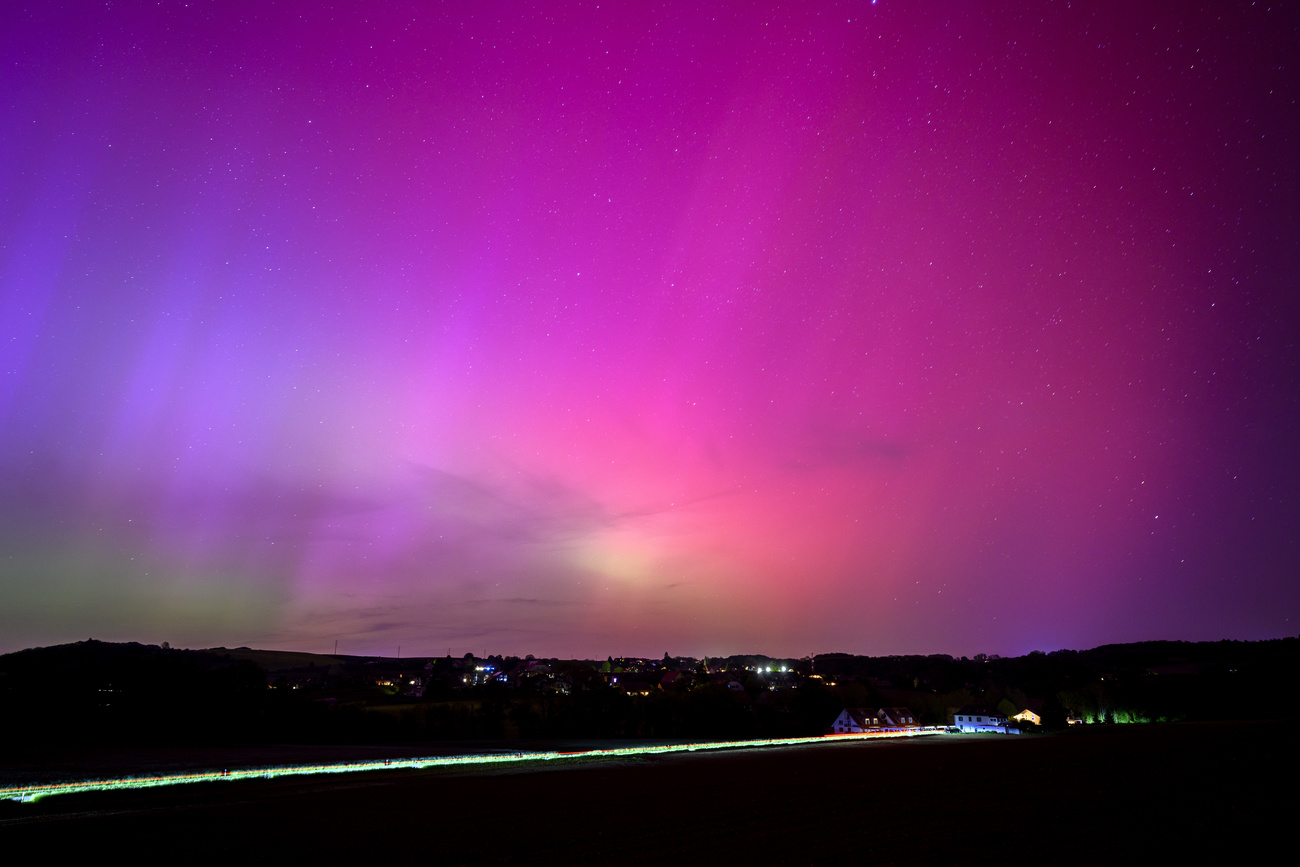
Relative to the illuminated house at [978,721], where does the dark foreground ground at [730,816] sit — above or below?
above

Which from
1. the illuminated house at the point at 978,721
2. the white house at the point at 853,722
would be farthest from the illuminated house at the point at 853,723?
the illuminated house at the point at 978,721

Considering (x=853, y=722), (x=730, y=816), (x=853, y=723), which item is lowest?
(x=853, y=723)

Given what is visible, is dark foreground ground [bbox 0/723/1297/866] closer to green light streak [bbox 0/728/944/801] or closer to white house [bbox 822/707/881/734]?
green light streak [bbox 0/728/944/801]

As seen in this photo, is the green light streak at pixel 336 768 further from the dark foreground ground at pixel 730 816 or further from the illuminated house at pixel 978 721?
the illuminated house at pixel 978 721

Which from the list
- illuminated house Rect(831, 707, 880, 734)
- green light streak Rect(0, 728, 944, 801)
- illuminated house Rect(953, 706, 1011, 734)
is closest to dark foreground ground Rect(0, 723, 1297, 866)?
green light streak Rect(0, 728, 944, 801)

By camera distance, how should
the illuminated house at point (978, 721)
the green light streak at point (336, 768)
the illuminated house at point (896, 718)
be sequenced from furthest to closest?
the illuminated house at point (896, 718), the illuminated house at point (978, 721), the green light streak at point (336, 768)

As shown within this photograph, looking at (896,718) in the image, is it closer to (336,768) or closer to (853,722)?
(853,722)

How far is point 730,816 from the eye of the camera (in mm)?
28016

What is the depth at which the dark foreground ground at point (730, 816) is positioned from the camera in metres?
21.3

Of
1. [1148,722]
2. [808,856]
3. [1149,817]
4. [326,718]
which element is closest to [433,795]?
[808,856]

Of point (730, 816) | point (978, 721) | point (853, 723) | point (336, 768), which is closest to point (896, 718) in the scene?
point (978, 721)

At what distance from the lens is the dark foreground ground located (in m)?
21.3

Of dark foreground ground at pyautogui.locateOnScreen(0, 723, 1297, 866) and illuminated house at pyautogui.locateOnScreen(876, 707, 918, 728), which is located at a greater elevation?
dark foreground ground at pyautogui.locateOnScreen(0, 723, 1297, 866)

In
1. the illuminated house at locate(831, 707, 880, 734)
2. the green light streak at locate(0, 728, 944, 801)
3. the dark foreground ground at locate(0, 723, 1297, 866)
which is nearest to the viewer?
the dark foreground ground at locate(0, 723, 1297, 866)
